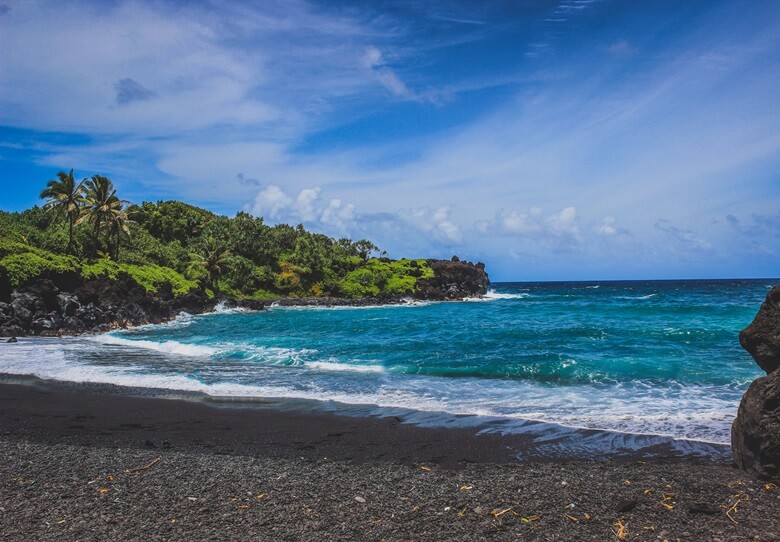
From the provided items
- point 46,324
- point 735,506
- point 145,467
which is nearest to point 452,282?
point 46,324

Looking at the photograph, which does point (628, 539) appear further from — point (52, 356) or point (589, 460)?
point (52, 356)

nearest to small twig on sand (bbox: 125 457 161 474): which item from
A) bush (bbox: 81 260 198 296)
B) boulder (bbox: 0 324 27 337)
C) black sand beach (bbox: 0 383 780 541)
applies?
black sand beach (bbox: 0 383 780 541)

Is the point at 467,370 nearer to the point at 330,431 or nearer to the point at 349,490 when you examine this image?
the point at 330,431

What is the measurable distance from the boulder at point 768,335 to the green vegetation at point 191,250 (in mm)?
47557

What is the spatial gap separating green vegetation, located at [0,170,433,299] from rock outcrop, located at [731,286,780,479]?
156 feet

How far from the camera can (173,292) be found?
194 feet

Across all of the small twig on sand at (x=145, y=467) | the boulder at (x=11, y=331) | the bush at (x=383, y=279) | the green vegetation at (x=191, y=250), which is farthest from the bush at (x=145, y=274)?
the small twig on sand at (x=145, y=467)

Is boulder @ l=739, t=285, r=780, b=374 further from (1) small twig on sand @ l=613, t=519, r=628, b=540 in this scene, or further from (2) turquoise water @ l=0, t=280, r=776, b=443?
(1) small twig on sand @ l=613, t=519, r=628, b=540

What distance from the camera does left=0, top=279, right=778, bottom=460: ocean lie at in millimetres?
12945

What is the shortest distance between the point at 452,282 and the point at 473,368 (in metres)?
76.4

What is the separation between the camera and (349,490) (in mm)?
7656

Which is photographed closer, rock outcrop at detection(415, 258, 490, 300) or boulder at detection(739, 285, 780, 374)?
boulder at detection(739, 285, 780, 374)

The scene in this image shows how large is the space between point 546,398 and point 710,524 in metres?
8.78

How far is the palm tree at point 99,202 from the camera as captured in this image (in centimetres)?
5219
